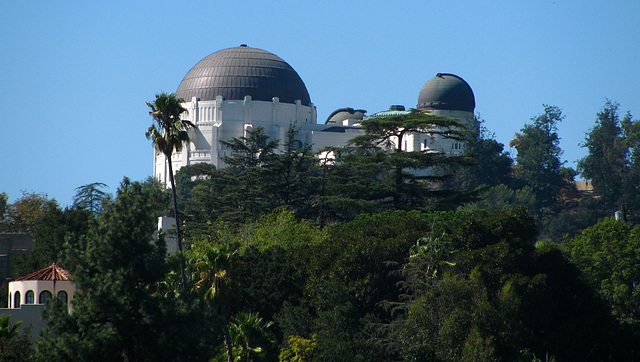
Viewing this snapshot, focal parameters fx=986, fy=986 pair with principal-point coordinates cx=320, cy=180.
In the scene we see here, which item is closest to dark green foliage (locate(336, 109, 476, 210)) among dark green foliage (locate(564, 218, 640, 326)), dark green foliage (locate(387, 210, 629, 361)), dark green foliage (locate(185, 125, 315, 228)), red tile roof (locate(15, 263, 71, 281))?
dark green foliage (locate(185, 125, 315, 228))

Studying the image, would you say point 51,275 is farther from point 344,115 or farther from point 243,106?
point 344,115

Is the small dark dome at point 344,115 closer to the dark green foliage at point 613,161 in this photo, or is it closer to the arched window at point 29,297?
the dark green foliage at point 613,161

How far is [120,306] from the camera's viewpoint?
3081cm

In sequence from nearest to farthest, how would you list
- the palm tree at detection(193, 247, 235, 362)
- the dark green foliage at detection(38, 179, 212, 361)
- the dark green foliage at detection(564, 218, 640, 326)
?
the dark green foliage at detection(38, 179, 212, 361) < the palm tree at detection(193, 247, 235, 362) < the dark green foliage at detection(564, 218, 640, 326)

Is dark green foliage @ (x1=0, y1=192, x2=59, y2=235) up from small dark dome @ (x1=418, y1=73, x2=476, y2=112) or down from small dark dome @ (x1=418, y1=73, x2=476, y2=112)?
down

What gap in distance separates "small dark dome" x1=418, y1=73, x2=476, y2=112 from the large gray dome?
1650 cm

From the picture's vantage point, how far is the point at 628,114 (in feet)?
356

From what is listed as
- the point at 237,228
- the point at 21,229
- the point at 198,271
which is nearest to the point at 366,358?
the point at 198,271

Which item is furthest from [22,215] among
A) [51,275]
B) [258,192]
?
[51,275]

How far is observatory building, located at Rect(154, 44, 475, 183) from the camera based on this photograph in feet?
348

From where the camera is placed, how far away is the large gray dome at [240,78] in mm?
107625

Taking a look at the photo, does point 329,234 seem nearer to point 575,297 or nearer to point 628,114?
point 575,297

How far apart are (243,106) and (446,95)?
2589 cm

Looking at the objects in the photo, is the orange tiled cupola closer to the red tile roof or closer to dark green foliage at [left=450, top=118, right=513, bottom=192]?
the red tile roof
